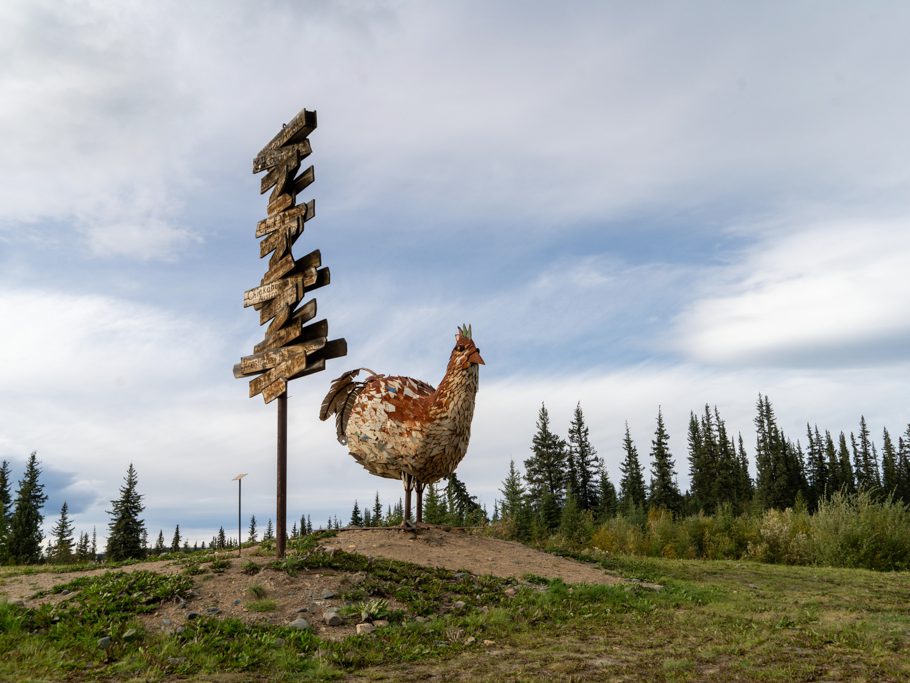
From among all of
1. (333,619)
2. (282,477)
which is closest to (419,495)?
(282,477)

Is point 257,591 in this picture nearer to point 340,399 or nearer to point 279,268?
point 279,268

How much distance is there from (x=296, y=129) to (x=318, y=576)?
344 inches

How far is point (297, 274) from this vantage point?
13.6 metres

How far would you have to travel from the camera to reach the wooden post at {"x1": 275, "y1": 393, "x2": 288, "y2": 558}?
1281 centimetres

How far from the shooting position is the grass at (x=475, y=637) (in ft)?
25.2

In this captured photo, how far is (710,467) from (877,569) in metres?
47.7

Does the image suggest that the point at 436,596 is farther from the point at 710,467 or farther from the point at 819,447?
the point at 819,447

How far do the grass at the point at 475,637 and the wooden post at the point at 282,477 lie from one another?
552 millimetres

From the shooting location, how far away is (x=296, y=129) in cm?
1391

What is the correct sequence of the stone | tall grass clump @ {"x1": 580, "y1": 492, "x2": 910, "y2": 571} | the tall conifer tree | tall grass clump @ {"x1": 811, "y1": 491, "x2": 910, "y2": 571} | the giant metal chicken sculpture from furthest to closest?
the tall conifer tree
tall grass clump @ {"x1": 580, "y1": 492, "x2": 910, "y2": 571}
tall grass clump @ {"x1": 811, "y1": 491, "x2": 910, "y2": 571}
the giant metal chicken sculpture
the stone

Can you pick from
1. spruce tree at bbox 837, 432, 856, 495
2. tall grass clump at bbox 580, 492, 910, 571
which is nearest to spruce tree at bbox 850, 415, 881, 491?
spruce tree at bbox 837, 432, 856, 495

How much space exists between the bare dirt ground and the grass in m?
0.30

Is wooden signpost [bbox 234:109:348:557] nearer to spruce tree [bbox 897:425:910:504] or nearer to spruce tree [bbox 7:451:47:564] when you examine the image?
spruce tree [bbox 7:451:47:564]

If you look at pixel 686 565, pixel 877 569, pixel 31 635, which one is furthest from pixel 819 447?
pixel 31 635
